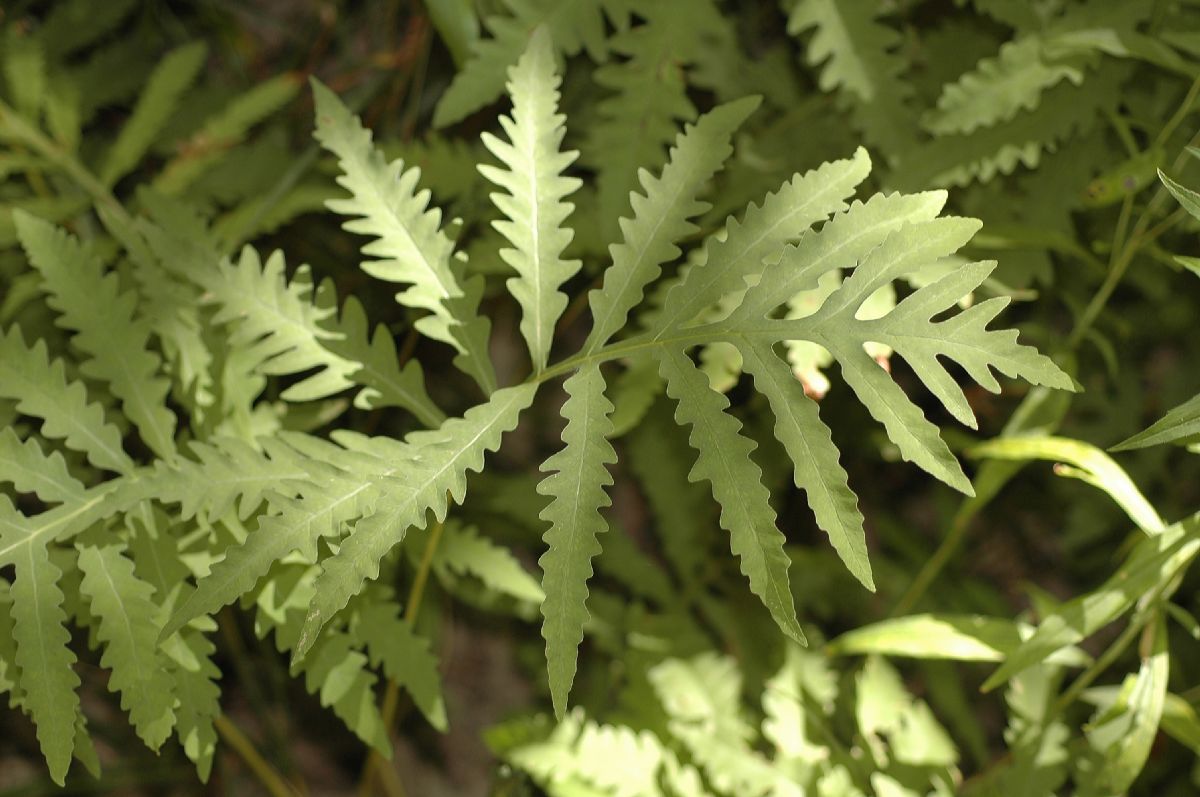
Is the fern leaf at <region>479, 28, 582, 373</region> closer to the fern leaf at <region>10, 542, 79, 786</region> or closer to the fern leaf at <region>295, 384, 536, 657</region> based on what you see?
the fern leaf at <region>295, 384, 536, 657</region>

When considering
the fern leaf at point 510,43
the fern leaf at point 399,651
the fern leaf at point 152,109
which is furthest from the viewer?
Answer: the fern leaf at point 152,109

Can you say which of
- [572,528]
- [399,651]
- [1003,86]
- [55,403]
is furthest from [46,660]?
[1003,86]

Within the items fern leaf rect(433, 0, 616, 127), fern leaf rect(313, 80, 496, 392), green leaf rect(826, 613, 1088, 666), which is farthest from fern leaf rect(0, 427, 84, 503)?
green leaf rect(826, 613, 1088, 666)

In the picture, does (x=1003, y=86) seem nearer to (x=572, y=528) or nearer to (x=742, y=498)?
(x=742, y=498)

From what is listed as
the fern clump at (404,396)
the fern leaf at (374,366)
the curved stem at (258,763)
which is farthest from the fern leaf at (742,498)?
the curved stem at (258,763)

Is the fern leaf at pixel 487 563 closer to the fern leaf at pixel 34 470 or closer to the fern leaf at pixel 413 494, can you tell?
the fern leaf at pixel 413 494

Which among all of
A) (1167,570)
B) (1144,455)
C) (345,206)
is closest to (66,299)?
(345,206)
